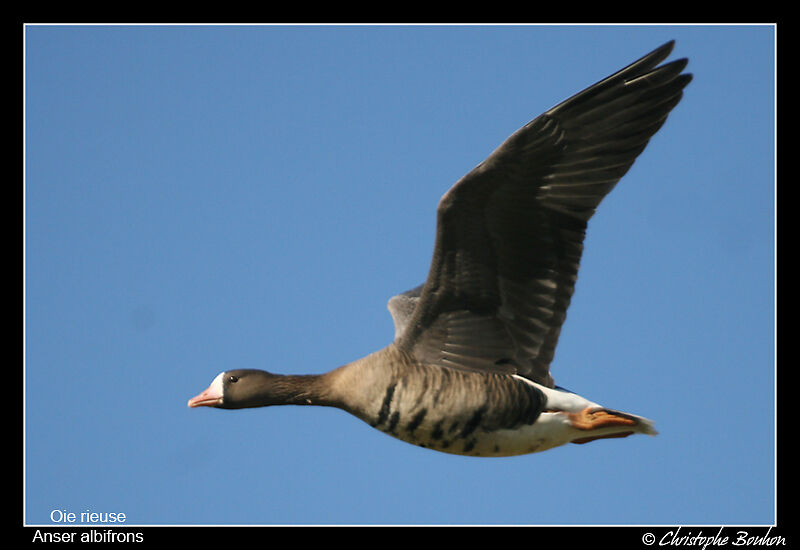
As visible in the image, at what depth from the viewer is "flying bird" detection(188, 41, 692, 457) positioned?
8750 mm

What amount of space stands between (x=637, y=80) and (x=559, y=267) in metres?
1.81

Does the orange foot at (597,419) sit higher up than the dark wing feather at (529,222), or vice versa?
the dark wing feather at (529,222)

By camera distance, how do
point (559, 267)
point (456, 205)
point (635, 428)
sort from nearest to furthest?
point (456, 205)
point (559, 267)
point (635, 428)

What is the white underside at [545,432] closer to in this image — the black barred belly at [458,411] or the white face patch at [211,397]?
the black barred belly at [458,411]

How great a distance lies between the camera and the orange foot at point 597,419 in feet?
32.1

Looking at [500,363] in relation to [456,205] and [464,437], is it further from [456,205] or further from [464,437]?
[456,205]

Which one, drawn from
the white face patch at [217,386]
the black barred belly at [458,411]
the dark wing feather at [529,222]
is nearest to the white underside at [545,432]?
the black barred belly at [458,411]

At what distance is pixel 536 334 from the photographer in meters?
9.67

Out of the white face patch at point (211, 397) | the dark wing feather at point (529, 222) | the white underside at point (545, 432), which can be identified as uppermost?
the dark wing feather at point (529, 222)

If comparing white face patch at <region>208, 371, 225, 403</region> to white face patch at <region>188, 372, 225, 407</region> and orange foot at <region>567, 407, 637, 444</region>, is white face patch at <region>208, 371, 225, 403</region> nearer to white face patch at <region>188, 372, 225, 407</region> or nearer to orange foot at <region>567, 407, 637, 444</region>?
white face patch at <region>188, 372, 225, 407</region>

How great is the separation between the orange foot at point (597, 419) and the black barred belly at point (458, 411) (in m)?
0.44

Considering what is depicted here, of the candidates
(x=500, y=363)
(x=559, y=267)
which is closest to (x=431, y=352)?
(x=500, y=363)

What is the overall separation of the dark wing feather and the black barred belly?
232 millimetres

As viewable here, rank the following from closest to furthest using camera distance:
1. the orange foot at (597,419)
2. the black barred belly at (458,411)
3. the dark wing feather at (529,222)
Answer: the dark wing feather at (529,222) → the black barred belly at (458,411) → the orange foot at (597,419)
